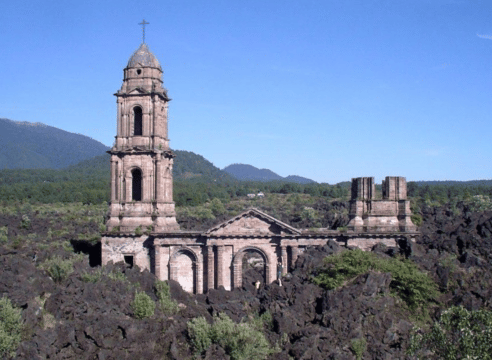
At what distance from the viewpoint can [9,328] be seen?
2322cm

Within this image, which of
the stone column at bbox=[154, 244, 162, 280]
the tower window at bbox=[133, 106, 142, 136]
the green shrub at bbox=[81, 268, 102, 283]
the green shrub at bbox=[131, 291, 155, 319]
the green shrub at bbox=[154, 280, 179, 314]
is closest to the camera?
the green shrub at bbox=[131, 291, 155, 319]

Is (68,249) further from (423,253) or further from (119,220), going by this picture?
(423,253)

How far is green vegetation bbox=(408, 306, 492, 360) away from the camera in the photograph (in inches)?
606

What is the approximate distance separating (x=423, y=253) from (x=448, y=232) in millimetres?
3801

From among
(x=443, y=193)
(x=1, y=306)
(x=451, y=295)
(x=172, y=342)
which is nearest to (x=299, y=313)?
(x=172, y=342)

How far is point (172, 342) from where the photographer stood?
22.8 meters

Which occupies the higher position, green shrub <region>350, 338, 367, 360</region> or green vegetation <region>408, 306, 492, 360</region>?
green vegetation <region>408, 306, 492, 360</region>

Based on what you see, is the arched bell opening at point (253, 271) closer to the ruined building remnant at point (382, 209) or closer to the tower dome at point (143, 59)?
the ruined building remnant at point (382, 209)

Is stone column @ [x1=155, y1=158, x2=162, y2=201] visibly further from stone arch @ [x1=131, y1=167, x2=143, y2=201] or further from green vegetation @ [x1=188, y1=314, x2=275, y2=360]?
green vegetation @ [x1=188, y1=314, x2=275, y2=360]

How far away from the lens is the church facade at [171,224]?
33.0 metres

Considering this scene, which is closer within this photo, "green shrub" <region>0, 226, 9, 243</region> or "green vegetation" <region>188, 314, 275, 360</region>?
"green vegetation" <region>188, 314, 275, 360</region>

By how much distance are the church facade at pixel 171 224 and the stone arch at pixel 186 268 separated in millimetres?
58

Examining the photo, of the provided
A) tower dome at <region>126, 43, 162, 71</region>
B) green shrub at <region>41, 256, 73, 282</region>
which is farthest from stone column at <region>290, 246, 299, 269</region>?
tower dome at <region>126, 43, 162, 71</region>

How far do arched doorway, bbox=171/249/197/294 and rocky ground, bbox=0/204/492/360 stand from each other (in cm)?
235
